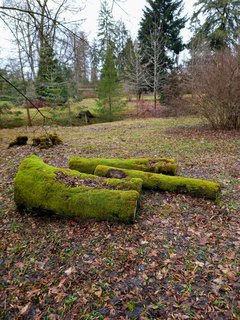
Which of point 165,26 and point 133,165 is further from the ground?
point 165,26

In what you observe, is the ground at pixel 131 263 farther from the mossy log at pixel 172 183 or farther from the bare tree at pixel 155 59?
the bare tree at pixel 155 59

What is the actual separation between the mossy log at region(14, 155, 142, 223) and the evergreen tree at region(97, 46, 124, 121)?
1556 cm

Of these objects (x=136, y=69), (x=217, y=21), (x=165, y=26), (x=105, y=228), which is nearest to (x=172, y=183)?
(x=105, y=228)

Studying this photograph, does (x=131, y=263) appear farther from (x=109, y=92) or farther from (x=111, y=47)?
(x=109, y=92)

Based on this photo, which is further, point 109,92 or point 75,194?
point 109,92

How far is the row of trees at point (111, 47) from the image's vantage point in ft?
9.79

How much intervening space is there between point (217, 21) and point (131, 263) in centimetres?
2139

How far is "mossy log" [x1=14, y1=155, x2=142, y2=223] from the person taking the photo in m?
3.57

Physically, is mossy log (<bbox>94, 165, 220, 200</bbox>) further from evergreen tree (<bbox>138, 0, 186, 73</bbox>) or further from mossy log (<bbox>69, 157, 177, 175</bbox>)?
evergreen tree (<bbox>138, 0, 186, 73</bbox>)

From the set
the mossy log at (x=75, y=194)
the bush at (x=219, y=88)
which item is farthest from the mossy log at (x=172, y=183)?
the bush at (x=219, y=88)

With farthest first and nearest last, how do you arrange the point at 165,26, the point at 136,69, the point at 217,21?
the point at 165,26 → the point at 136,69 → the point at 217,21

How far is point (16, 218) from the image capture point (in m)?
4.01

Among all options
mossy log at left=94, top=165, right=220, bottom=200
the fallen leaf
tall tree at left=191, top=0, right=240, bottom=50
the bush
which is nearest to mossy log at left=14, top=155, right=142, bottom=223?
mossy log at left=94, top=165, right=220, bottom=200

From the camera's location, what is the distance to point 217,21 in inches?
714
